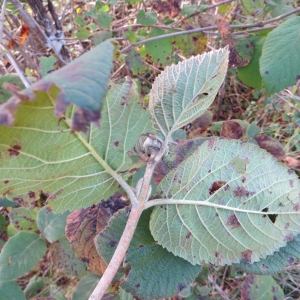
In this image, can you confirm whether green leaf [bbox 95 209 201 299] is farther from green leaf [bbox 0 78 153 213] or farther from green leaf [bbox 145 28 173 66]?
green leaf [bbox 145 28 173 66]

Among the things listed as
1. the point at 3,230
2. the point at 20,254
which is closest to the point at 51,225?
the point at 20,254

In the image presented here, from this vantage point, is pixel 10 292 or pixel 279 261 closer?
pixel 279 261

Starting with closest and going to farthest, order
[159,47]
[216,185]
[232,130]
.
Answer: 1. [216,185]
2. [232,130]
3. [159,47]

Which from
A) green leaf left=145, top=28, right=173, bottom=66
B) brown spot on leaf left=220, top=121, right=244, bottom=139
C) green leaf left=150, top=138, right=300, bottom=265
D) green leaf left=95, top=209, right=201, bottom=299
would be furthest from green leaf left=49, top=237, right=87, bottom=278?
green leaf left=145, top=28, right=173, bottom=66

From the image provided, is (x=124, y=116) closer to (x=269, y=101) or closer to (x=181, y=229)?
(x=181, y=229)

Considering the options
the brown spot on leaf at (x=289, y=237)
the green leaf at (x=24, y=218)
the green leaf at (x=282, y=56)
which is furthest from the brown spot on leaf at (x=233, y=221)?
the green leaf at (x=24, y=218)

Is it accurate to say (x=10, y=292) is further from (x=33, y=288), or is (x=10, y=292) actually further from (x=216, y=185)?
(x=216, y=185)

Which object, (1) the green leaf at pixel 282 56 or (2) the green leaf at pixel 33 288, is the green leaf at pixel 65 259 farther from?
(1) the green leaf at pixel 282 56
